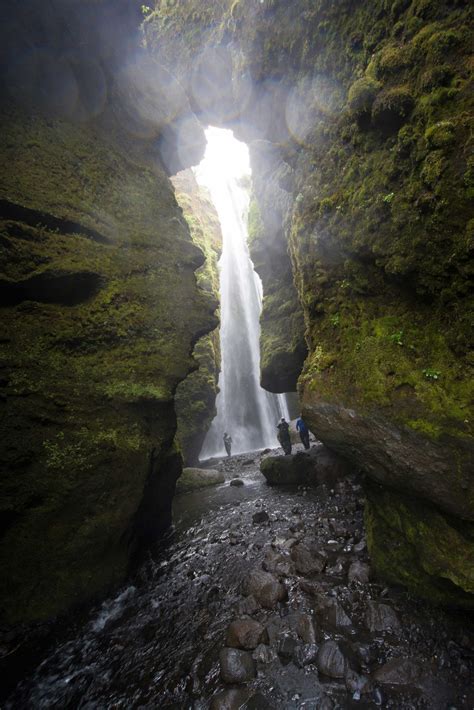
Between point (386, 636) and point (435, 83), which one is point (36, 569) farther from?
point (435, 83)

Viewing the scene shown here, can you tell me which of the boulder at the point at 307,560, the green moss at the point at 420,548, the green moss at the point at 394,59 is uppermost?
the green moss at the point at 394,59

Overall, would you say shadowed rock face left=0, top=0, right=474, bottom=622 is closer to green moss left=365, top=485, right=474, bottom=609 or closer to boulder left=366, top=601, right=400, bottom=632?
green moss left=365, top=485, right=474, bottom=609

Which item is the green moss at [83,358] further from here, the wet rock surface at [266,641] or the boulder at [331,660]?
the boulder at [331,660]

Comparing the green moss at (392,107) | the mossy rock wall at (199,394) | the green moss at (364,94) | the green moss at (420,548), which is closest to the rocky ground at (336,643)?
the green moss at (420,548)

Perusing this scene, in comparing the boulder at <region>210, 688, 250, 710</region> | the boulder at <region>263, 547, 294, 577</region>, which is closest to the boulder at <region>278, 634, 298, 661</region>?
the boulder at <region>210, 688, 250, 710</region>

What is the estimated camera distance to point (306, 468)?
11.4 metres

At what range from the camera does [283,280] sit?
15.5 metres

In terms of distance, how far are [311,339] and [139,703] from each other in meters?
6.72

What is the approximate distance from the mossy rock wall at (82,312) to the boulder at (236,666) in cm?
328

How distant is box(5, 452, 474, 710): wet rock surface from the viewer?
3.63m

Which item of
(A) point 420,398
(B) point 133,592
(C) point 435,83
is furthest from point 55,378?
(C) point 435,83

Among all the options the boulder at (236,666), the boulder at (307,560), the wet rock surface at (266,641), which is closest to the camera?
the wet rock surface at (266,641)

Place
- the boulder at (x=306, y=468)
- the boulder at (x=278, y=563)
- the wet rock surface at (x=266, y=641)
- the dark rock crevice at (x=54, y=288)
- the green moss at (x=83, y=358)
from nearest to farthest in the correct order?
1. the wet rock surface at (x=266, y=641)
2. the green moss at (x=83, y=358)
3. the boulder at (x=278, y=563)
4. the dark rock crevice at (x=54, y=288)
5. the boulder at (x=306, y=468)

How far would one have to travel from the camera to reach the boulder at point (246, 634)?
443cm
